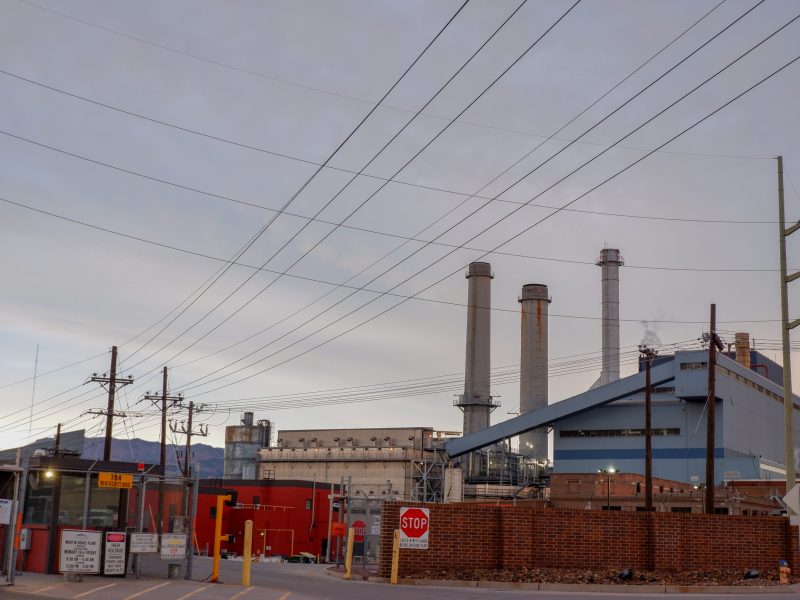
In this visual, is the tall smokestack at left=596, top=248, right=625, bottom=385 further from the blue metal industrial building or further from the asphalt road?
the asphalt road

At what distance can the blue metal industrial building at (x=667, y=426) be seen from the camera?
273 ft

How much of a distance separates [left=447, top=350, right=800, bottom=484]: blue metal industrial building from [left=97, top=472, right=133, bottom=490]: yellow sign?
6309 cm

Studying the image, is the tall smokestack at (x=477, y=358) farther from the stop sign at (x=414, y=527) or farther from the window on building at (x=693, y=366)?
the stop sign at (x=414, y=527)

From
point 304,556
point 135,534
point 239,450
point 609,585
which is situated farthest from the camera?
point 239,450

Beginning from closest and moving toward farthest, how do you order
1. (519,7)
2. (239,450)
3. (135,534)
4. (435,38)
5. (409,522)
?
1. (519,7)
2. (435,38)
3. (135,534)
4. (409,522)
5. (239,450)

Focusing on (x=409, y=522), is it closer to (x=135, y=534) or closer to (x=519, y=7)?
(x=135, y=534)

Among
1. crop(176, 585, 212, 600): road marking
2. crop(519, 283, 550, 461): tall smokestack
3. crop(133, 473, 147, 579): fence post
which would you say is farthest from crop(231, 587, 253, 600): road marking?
crop(519, 283, 550, 461): tall smokestack

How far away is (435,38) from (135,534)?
15.4m

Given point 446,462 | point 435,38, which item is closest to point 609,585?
point 435,38

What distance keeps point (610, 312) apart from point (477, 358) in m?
15.5

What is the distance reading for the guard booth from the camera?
2478 centimetres

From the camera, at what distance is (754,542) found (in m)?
30.1

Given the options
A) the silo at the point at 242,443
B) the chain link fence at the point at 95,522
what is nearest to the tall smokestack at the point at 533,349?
the silo at the point at 242,443

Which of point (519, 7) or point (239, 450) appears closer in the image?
point (519, 7)
